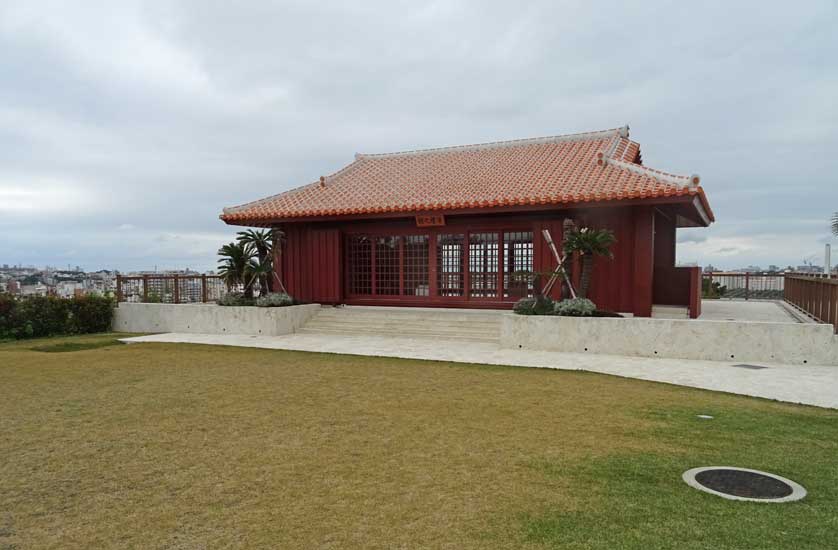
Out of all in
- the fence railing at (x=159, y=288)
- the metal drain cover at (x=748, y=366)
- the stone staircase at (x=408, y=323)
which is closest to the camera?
the metal drain cover at (x=748, y=366)

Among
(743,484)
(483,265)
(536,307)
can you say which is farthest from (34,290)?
(743,484)

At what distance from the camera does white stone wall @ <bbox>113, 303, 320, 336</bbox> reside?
46.2 ft

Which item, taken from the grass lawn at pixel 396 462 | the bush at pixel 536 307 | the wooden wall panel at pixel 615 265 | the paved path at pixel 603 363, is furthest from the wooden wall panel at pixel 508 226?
the grass lawn at pixel 396 462

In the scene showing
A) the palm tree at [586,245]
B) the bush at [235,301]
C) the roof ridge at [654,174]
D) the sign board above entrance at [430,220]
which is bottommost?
the bush at [235,301]

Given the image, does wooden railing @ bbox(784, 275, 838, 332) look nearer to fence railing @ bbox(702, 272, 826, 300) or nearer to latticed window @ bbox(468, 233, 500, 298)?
fence railing @ bbox(702, 272, 826, 300)

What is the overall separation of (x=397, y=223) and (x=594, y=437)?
35.4 feet

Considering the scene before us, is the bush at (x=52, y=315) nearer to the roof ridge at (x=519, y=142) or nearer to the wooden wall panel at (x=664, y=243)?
the roof ridge at (x=519, y=142)

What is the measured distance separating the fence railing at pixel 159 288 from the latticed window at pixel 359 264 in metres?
3.97

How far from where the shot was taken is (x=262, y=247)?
1508 cm

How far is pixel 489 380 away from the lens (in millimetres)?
8133

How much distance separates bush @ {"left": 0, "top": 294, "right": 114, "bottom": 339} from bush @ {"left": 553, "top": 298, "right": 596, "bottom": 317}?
44.1ft

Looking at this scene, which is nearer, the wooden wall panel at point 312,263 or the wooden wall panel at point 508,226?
the wooden wall panel at point 508,226

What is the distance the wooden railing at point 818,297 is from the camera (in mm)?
9859

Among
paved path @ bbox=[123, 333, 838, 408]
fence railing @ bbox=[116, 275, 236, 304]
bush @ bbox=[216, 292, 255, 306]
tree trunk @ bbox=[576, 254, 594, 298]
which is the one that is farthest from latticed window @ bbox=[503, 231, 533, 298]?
fence railing @ bbox=[116, 275, 236, 304]
